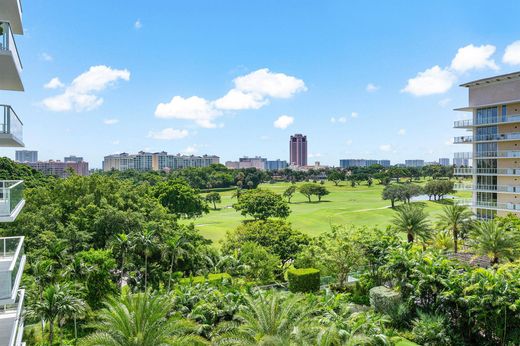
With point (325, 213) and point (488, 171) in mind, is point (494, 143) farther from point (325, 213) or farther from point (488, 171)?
point (325, 213)

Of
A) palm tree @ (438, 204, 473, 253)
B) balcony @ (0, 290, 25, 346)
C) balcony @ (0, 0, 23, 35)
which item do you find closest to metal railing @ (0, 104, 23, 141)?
balcony @ (0, 0, 23, 35)

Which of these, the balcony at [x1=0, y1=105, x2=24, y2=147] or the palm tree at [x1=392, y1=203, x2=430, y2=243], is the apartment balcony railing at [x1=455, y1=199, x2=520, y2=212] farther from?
the balcony at [x1=0, y1=105, x2=24, y2=147]

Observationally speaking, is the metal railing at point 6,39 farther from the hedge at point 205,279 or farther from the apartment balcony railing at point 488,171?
the apartment balcony railing at point 488,171

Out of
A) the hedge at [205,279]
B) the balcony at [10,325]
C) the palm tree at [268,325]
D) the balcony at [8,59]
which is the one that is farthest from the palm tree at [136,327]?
the hedge at [205,279]

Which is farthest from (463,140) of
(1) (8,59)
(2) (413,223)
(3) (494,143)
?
(1) (8,59)

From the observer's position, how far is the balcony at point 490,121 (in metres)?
53.0

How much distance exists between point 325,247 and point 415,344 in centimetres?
1279

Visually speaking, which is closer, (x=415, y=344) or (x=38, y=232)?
(x=415, y=344)

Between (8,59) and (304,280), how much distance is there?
2551 centimetres

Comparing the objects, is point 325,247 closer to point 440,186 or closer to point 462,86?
point 462,86

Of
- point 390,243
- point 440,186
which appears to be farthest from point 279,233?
point 440,186

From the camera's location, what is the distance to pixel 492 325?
82.2 feet

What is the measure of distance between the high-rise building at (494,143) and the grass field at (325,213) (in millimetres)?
11886

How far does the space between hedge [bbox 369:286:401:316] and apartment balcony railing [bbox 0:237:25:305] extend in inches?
891
